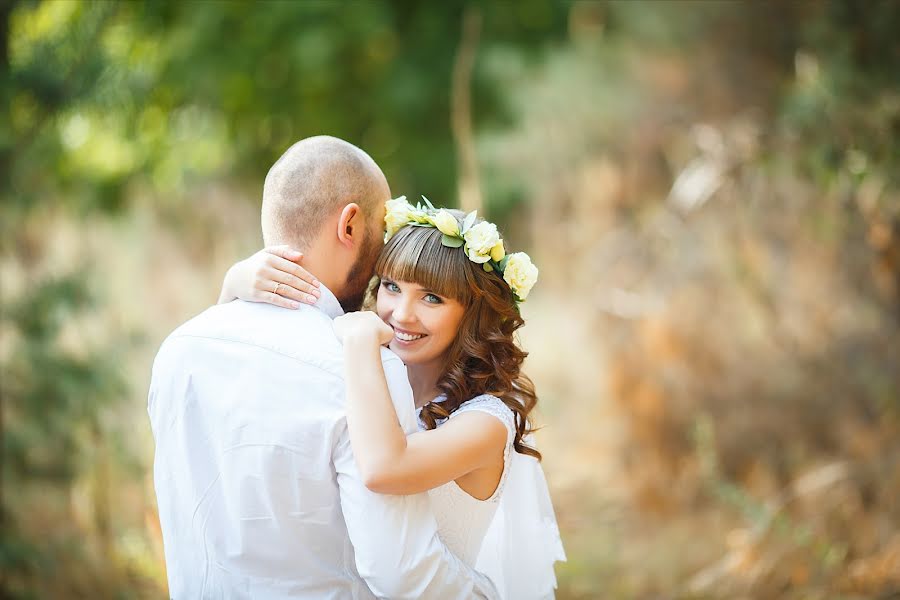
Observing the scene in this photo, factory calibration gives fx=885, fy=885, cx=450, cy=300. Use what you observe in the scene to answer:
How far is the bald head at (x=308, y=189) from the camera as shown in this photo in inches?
89.8

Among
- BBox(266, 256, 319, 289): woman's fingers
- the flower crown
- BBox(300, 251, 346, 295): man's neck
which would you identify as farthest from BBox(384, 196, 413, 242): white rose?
BBox(266, 256, 319, 289): woman's fingers

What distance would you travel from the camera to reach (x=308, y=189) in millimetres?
2277

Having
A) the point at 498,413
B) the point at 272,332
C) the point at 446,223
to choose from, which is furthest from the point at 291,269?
the point at 498,413

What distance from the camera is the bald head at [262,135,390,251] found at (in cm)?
228

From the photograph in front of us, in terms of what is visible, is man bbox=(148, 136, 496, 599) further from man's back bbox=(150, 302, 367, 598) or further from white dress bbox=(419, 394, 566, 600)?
white dress bbox=(419, 394, 566, 600)

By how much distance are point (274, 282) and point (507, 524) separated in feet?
3.46

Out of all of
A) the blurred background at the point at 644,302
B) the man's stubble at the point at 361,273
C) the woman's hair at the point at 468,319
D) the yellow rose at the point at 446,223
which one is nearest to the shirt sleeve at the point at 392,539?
the man's stubble at the point at 361,273

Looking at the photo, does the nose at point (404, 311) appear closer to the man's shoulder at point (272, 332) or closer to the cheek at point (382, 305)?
the cheek at point (382, 305)

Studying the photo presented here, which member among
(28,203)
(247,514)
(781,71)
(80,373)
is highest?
(781,71)

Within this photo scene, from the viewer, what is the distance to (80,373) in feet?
15.9

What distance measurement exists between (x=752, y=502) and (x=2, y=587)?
4.15 m

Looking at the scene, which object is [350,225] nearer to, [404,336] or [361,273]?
[361,273]

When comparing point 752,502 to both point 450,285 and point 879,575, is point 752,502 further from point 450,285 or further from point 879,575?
point 450,285

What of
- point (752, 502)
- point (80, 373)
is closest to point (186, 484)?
point (80, 373)
